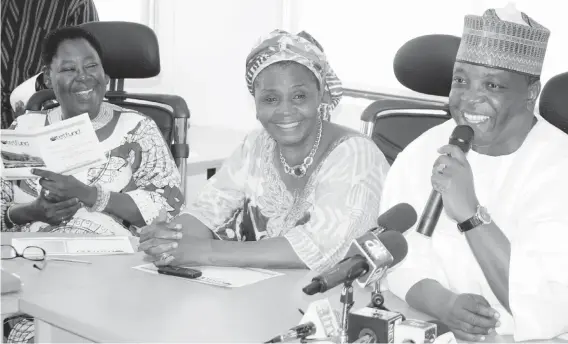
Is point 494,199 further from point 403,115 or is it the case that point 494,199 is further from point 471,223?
point 403,115

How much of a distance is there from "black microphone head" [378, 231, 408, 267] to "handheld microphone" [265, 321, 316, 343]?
197mm

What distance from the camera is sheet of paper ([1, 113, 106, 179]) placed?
292 centimetres

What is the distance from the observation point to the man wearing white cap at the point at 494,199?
1831 millimetres

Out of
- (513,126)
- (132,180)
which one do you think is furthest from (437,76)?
(132,180)

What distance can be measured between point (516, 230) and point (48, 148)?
1.71 metres

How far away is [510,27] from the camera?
2.00 m

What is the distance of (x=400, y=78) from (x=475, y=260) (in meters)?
1.24

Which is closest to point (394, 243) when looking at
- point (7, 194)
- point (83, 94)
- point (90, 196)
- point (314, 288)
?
point (314, 288)

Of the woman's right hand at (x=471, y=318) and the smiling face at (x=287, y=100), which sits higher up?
the smiling face at (x=287, y=100)

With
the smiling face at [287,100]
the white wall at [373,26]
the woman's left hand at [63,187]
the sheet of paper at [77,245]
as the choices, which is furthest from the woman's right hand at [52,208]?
the white wall at [373,26]

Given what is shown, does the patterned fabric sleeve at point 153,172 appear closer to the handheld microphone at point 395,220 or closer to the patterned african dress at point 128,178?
the patterned african dress at point 128,178

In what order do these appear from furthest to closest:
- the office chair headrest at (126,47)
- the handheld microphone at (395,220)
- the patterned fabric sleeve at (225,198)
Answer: the office chair headrest at (126,47) < the patterned fabric sleeve at (225,198) < the handheld microphone at (395,220)

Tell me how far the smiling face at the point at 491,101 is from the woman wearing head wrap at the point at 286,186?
510 millimetres

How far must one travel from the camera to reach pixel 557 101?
2.37 metres
